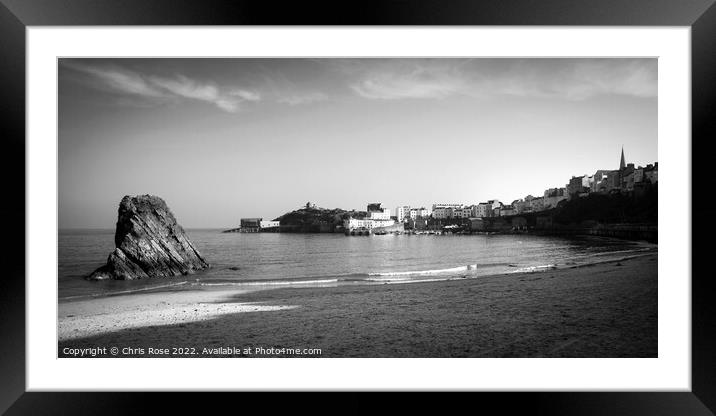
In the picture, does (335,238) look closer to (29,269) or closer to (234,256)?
(234,256)

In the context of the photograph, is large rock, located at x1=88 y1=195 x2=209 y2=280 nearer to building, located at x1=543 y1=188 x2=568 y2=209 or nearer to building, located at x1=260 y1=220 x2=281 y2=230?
building, located at x1=260 y1=220 x2=281 y2=230

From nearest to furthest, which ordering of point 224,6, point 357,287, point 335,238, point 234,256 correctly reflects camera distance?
point 224,6 → point 357,287 → point 335,238 → point 234,256

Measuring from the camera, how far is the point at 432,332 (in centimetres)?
364

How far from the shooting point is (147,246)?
20.3ft

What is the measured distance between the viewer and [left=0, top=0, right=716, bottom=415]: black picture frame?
2719mm

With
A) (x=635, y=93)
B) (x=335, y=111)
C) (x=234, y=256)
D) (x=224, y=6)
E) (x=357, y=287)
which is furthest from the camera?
(x=234, y=256)

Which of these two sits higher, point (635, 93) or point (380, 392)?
point (635, 93)

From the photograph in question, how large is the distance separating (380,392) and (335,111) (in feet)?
10.8

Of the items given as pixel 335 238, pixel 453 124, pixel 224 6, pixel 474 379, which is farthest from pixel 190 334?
pixel 453 124

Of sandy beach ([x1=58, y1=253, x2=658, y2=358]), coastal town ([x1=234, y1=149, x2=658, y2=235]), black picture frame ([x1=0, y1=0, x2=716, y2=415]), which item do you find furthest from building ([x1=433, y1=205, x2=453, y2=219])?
black picture frame ([x1=0, y1=0, x2=716, y2=415])

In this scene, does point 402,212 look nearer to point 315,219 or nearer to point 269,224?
point 315,219

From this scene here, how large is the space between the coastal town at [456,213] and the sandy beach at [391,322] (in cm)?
114

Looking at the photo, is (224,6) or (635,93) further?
(635,93)

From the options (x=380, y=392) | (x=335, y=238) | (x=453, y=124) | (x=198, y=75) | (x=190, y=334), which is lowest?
(x=380, y=392)
